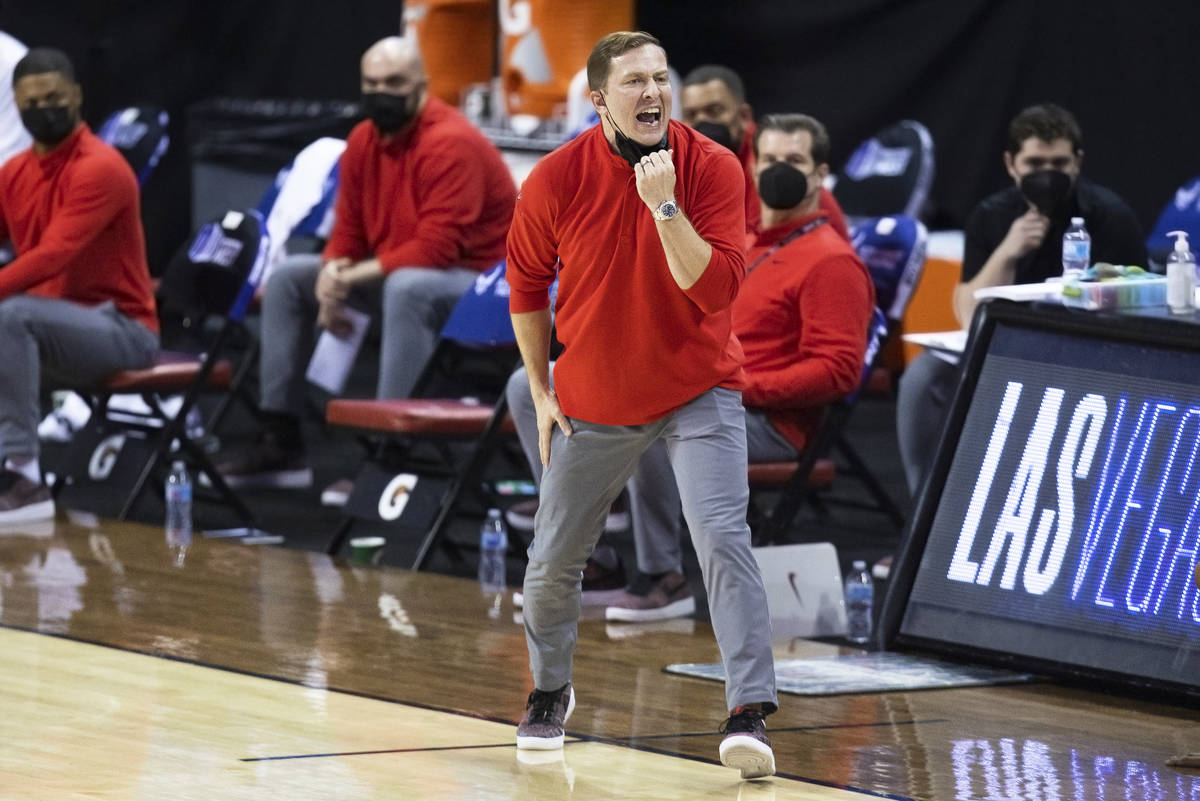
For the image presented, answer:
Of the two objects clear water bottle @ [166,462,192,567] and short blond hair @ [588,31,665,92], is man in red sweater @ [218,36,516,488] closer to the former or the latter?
clear water bottle @ [166,462,192,567]

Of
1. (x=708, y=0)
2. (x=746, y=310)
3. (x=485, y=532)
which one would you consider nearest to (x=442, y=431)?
(x=485, y=532)

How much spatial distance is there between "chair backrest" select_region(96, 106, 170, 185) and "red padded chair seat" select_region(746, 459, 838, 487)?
439 cm

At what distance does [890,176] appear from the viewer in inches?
355

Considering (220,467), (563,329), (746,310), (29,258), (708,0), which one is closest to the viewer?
(563,329)

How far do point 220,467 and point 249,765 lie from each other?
4.19 metres

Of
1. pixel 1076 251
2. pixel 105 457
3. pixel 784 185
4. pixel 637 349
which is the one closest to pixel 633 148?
pixel 637 349

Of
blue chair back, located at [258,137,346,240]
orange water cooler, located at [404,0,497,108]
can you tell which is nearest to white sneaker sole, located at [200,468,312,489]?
blue chair back, located at [258,137,346,240]

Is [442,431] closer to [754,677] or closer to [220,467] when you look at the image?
[220,467]

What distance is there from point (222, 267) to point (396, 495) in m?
1.43

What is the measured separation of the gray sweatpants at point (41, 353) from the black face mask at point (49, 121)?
63cm

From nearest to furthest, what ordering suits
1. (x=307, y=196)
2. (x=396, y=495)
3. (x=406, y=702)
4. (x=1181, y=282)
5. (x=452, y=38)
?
(x=406, y=702), (x=1181, y=282), (x=396, y=495), (x=307, y=196), (x=452, y=38)

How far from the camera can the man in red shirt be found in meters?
4.36

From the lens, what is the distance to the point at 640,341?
4.48m

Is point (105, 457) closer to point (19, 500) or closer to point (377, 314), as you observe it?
point (19, 500)
